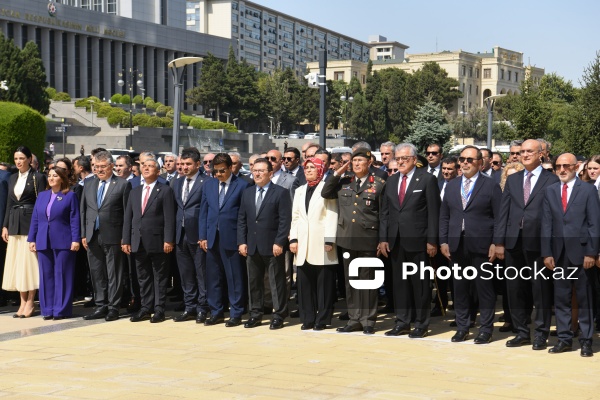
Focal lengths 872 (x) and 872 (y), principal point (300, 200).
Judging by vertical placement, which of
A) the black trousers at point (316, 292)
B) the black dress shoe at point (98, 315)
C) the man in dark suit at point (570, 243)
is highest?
the man in dark suit at point (570, 243)

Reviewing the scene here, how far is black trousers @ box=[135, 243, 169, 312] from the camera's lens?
1058cm

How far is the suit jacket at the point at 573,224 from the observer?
824 centimetres

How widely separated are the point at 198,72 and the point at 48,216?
102 meters

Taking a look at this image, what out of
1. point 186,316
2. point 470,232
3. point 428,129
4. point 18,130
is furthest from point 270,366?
point 428,129

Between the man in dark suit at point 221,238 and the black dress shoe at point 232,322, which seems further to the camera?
the man in dark suit at point 221,238

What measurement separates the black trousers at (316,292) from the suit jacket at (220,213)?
3.09 feet

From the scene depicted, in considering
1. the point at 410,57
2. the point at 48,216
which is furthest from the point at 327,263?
the point at 410,57

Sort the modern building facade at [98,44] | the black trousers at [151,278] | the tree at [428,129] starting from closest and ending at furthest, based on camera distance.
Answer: the black trousers at [151,278], the tree at [428,129], the modern building facade at [98,44]

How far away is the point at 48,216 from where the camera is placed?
1080cm

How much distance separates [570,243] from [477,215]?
3.49 ft

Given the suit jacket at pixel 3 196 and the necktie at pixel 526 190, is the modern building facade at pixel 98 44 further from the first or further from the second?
the necktie at pixel 526 190

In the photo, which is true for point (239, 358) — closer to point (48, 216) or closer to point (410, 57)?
point (48, 216)

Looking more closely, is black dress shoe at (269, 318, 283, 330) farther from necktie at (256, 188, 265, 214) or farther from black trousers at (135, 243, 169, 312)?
black trousers at (135, 243, 169, 312)

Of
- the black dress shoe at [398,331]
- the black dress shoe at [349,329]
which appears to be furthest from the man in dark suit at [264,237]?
the black dress shoe at [398,331]
